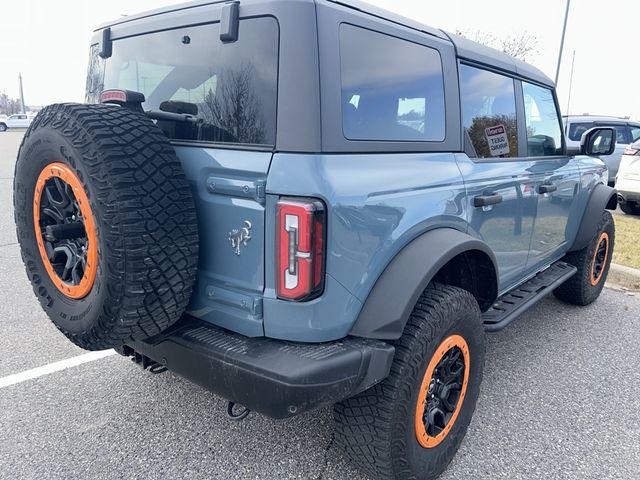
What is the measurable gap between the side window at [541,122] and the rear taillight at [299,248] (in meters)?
2.21

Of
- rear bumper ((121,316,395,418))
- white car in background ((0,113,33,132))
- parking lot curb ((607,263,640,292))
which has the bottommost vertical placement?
parking lot curb ((607,263,640,292))

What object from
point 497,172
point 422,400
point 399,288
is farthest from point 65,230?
point 497,172

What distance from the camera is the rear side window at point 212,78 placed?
71.8 inches

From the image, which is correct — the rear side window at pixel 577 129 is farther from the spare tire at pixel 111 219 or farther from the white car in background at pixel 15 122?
the white car in background at pixel 15 122

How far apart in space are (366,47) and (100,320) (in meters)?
1.48

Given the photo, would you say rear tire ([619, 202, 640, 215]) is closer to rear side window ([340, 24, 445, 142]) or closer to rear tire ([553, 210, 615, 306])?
rear tire ([553, 210, 615, 306])

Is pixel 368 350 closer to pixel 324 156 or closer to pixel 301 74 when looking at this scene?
pixel 324 156

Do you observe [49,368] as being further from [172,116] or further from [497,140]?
[497,140]

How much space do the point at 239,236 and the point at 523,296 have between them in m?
2.28

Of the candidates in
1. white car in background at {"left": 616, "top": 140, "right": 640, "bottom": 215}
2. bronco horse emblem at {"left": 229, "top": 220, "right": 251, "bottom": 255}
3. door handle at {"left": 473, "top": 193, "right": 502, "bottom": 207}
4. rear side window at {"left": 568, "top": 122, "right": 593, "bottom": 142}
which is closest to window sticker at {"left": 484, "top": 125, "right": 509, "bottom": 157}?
door handle at {"left": 473, "top": 193, "right": 502, "bottom": 207}

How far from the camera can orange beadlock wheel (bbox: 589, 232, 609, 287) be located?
4.49 metres

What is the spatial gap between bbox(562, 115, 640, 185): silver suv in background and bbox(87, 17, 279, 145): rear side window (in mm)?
9460

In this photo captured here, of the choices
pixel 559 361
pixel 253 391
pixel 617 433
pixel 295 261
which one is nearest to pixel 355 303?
pixel 295 261

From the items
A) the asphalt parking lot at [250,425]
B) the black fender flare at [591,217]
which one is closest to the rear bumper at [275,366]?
the asphalt parking lot at [250,425]
